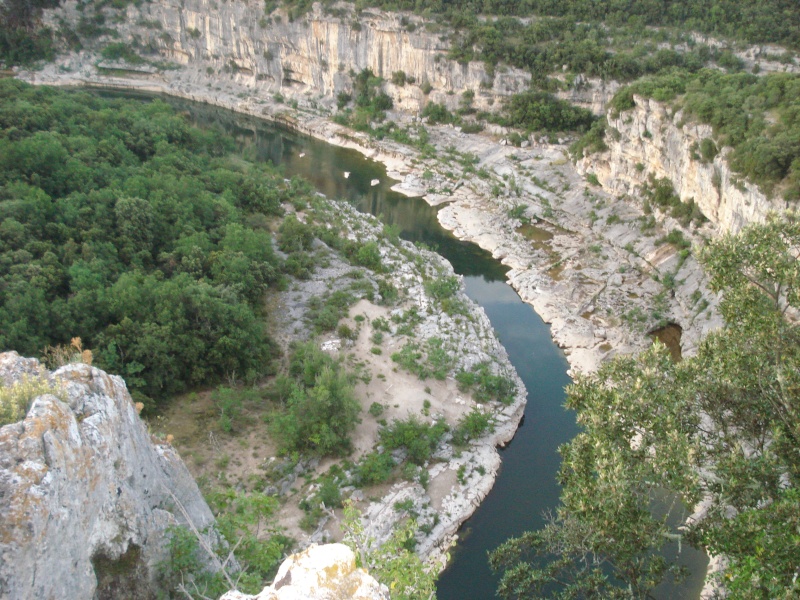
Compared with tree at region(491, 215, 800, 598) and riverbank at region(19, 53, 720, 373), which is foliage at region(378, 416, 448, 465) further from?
tree at region(491, 215, 800, 598)

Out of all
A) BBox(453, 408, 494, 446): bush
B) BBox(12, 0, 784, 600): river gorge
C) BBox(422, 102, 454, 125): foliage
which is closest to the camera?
BBox(453, 408, 494, 446): bush

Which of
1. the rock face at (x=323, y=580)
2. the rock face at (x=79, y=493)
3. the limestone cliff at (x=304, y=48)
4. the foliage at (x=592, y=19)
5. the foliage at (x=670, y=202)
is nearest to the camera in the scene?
the rock face at (x=323, y=580)

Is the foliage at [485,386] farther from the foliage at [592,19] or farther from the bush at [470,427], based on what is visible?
the foliage at [592,19]

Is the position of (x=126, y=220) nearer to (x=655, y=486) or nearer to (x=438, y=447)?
(x=438, y=447)

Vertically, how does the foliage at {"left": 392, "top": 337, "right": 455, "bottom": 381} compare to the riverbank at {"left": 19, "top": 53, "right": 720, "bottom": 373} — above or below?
below

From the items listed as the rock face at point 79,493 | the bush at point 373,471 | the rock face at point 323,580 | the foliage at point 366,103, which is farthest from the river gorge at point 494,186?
the rock face at point 323,580

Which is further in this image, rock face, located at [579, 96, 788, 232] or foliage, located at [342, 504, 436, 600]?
rock face, located at [579, 96, 788, 232]

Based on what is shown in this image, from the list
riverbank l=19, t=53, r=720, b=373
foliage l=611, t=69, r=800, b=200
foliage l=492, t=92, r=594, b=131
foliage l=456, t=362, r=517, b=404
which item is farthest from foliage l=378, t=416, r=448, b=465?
foliage l=492, t=92, r=594, b=131
